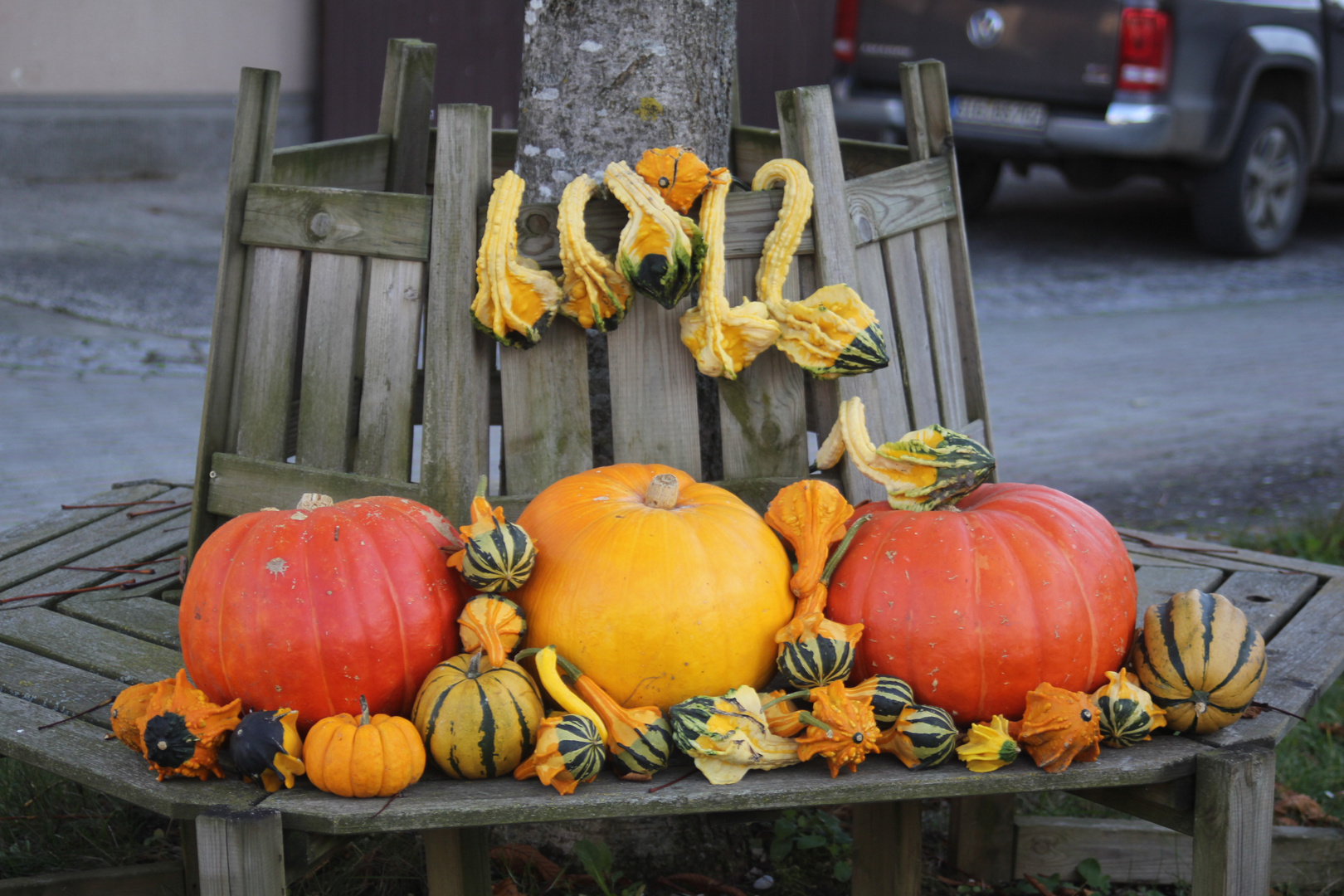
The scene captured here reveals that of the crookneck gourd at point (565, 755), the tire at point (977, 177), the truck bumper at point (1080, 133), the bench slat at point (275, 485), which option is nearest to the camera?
the crookneck gourd at point (565, 755)

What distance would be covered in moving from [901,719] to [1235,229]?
9.07 metres

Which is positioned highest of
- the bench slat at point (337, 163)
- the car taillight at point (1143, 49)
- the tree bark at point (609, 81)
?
the car taillight at point (1143, 49)

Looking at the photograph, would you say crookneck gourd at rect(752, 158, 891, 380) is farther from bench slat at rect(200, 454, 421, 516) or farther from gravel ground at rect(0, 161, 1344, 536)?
gravel ground at rect(0, 161, 1344, 536)

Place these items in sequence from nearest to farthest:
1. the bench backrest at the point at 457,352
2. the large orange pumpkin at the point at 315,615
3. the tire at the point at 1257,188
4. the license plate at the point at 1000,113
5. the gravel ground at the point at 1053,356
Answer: the large orange pumpkin at the point at 315,615, the bench backrest at the point at 457,352, the gravel ground at the point at 1053,356, the license plate at the point at 1000,113, the tire at the point at 1257,188

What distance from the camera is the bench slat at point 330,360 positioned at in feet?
8.66

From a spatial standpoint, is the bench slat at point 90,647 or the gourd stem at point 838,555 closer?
the gourd stem at point 838,555

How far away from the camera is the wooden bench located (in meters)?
2.01

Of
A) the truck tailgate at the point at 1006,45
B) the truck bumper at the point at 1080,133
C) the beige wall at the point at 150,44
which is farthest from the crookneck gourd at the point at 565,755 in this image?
the beige wall at the point at 150,44

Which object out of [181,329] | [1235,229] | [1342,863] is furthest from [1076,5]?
[1342,863]

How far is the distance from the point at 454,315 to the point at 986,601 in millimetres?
1101

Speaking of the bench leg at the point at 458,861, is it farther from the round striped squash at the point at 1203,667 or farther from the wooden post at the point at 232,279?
the round striped squash at the point at 1203,667

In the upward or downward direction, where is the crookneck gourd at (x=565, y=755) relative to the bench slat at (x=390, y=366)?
downward

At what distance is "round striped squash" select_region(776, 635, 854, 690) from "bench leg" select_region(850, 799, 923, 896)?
1.47ft

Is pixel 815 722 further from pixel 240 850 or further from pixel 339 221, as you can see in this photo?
pixel 339 221
